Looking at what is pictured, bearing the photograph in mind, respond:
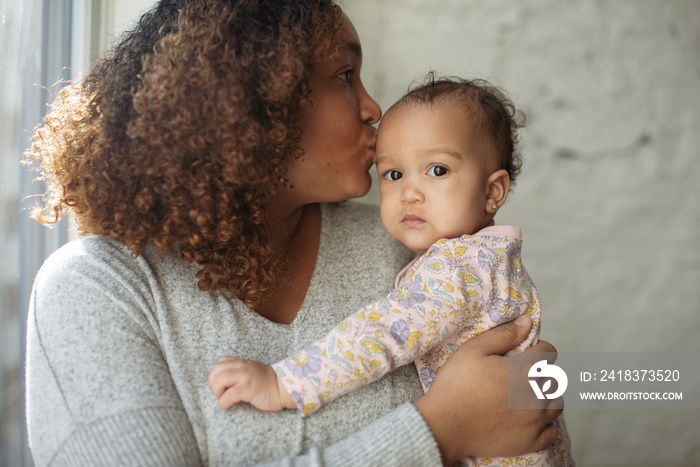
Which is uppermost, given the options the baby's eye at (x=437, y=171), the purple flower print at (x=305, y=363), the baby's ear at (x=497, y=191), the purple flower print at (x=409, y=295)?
the baby's eye at (x=437, y=171)

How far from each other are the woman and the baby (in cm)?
6

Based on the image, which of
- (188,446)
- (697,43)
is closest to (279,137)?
(188,446)

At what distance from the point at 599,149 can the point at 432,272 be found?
181 cm

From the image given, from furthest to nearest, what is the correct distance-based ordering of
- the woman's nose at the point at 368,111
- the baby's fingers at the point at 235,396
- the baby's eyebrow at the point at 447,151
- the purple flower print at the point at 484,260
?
1. the woman's nose at the point at 368,111
2. the baby's eyebrow at the point at 447,151
3. the purple flower print at the point at 484,260
4. the baby's fingers at the point at 235,396

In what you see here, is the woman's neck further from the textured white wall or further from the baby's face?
the textured white wall

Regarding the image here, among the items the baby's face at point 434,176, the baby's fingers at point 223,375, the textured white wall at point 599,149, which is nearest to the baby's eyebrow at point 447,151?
the baby's face at point 434,176

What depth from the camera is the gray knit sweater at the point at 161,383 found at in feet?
3.36

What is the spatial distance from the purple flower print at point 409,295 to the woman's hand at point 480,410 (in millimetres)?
175

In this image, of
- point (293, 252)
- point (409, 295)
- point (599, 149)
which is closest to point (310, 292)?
point (293, 252)

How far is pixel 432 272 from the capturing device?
1.25 m

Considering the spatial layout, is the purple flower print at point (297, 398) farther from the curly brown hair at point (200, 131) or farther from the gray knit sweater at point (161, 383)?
the curly brown hair at point (200, 131)

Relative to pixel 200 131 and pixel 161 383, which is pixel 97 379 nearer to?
pixel 161 383

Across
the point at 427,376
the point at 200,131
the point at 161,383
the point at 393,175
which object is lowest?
the point at 427,376
